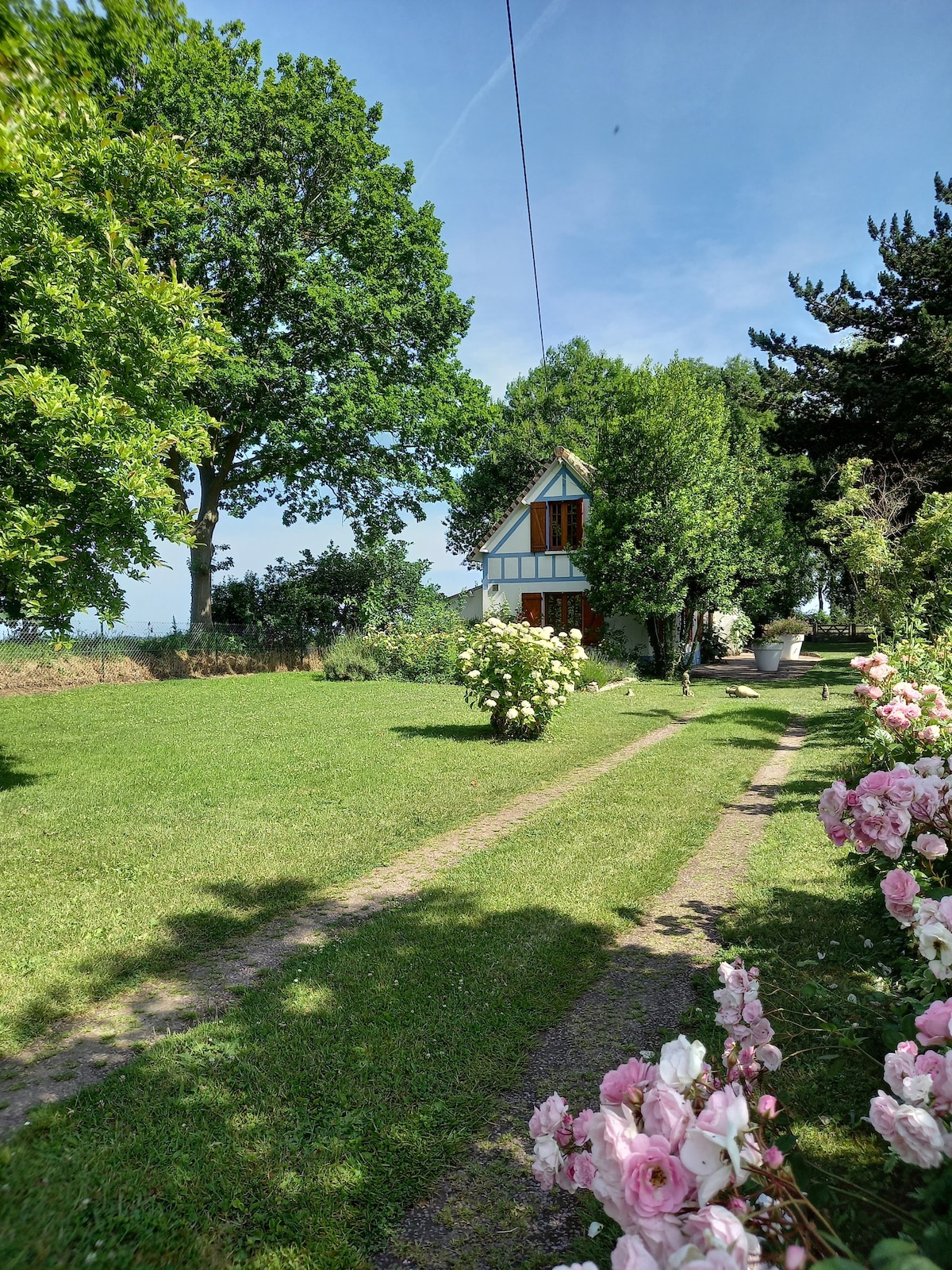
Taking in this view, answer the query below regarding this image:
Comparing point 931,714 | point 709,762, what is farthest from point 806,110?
point 709,762

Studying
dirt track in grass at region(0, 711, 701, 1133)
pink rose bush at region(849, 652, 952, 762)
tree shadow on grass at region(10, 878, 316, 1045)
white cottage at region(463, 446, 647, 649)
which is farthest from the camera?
white cottage at region(463, 446, 647, 649)

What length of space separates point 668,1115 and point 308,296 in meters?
22.0

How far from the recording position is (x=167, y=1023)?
3338mm

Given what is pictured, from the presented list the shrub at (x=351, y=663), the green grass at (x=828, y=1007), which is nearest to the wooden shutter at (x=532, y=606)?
the shrub at (x=351, y=663)

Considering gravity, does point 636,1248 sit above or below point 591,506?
below

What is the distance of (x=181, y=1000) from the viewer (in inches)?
140

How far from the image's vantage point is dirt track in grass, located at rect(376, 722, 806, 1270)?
2098mm

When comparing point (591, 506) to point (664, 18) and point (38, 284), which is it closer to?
point (664, 18)

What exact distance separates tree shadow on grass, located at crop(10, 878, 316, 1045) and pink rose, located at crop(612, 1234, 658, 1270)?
3.26m

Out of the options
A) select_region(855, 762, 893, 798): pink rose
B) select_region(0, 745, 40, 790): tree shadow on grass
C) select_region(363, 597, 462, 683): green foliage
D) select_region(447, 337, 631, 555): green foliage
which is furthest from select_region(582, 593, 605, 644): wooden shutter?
select_region(855, 762, 893, 798): pink rose

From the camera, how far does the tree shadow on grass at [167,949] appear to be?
3.48 m

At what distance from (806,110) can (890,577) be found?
8274mm

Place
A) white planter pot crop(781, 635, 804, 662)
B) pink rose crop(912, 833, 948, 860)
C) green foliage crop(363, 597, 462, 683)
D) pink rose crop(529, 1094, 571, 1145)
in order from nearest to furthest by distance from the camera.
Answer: pink rose crop(529, 1094, 571, 1145), pink rose crop(912, 833, 948, 860), green foliage crop(363, 597, 462, 683), white planter pot crop(781, 635, 804, 662)

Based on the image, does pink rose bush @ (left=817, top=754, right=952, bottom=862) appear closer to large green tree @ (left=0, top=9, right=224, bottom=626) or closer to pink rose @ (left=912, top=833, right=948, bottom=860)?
pink rose @ (left=912, top=833, right=948, bottom=860)
